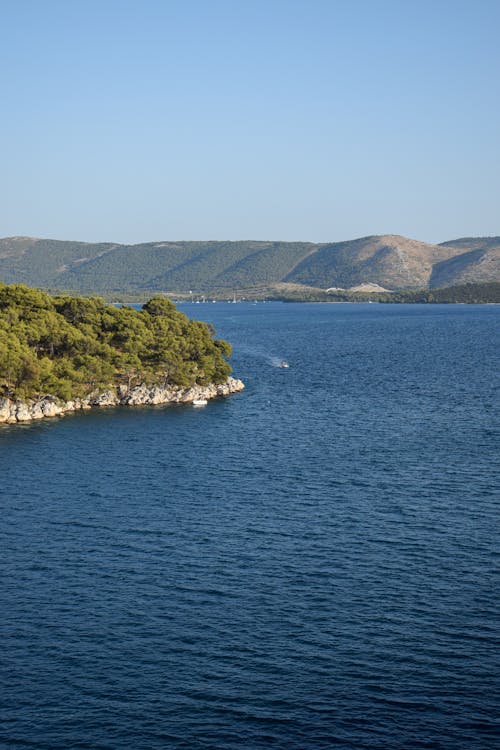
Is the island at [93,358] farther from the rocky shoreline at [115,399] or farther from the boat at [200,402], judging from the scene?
the boat at [200,402]

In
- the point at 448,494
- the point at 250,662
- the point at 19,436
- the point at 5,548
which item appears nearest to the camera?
the point at 250,662

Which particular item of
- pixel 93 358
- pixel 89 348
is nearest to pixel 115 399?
pixel 93 358

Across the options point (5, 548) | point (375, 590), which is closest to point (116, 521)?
point (5, 548)

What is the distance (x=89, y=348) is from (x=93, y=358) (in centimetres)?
387

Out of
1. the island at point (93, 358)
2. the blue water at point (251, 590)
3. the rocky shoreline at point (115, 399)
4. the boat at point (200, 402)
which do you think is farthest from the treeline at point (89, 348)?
the blue water at point (251, 590)

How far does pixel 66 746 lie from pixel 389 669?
709 inches

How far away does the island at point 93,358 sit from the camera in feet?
395

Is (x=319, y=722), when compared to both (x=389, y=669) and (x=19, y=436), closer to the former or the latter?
(x=389, y=669)

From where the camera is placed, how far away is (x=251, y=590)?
185 feet

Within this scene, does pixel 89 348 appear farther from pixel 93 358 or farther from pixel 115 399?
pixel 115 399

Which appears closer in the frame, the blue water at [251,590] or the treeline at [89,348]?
the blue water at [251,590]

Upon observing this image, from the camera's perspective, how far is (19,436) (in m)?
106

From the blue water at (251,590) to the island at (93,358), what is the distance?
768 inches

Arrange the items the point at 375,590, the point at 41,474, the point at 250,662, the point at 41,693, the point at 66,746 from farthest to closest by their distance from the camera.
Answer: the point at 41,474
the point at 375,590
the point at 250,662
the point at 41,693
the point at 66,746
